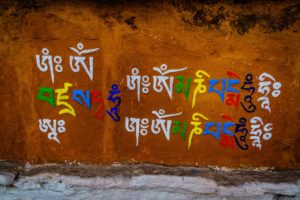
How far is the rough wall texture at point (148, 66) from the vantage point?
8.54ft

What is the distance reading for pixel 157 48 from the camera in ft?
8.75

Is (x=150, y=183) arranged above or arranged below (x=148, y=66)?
below

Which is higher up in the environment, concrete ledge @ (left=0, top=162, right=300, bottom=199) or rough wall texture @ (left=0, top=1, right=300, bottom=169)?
rough wall texture @ (left=0, top=1, right=300, bottom=169)

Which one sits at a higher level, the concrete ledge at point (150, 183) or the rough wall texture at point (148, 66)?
the rough wall texture at point (148, 66)

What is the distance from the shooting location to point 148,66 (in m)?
2.71

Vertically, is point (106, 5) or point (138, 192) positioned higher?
point (106, 5)

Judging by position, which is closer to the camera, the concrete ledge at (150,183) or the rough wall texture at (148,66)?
the rough wall texture at (148,66)

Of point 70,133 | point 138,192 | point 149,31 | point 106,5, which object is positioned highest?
point 106,5

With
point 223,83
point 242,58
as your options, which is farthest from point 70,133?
point 242,58

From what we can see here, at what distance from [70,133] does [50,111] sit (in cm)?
26

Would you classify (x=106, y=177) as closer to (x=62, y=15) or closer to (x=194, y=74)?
(x=194, y=74)

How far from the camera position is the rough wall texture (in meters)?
2.60

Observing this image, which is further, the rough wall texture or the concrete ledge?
the concrete ledge

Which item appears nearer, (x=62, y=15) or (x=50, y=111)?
(x=62, y=15)
